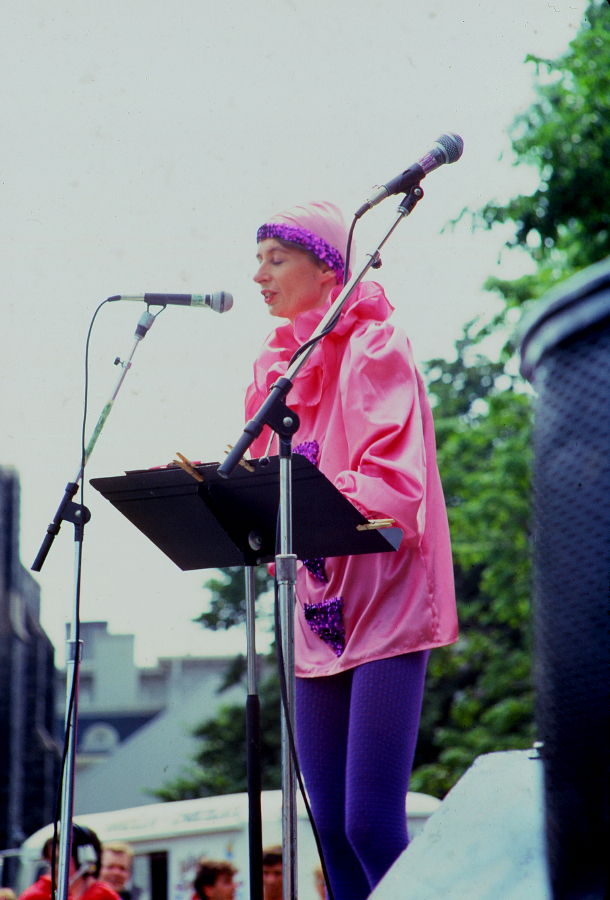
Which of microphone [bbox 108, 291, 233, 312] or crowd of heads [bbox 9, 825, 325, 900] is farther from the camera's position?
crowd of heads [bbox 9, 825, 325, 900]

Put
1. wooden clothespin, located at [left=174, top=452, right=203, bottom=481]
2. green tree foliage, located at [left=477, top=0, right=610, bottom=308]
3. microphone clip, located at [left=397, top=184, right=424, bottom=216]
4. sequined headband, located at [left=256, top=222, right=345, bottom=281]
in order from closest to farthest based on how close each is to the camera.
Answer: wooden clothespin, located at [left=174, top=452, right=203, bottom=481], microphone clip, located at [left=397, top=184, right=424, bottom=216], sequined headband, located at [left=256, top=222, right=345, bottom=281], green tree foliage, located at [left=477, top=0, right=610, bottom=308]

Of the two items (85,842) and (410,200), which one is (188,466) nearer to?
(410,200)

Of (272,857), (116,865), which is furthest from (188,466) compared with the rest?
(116,865)

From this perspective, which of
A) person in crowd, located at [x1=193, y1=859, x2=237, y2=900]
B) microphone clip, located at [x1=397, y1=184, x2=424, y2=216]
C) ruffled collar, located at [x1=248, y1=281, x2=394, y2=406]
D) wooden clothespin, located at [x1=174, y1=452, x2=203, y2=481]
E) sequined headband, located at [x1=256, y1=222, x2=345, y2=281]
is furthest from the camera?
person in crowd, located at [x1=193, y1=859, x2=237, y2=900]

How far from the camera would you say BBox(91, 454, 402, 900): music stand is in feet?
8.20

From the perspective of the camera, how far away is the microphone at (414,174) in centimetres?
288

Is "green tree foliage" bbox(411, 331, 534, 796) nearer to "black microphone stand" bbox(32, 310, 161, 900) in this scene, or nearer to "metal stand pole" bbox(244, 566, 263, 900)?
"black microphone stand" bbox(32, 310, 161, 900)

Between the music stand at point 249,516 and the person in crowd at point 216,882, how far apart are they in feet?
19.1

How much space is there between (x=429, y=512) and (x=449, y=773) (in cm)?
1639

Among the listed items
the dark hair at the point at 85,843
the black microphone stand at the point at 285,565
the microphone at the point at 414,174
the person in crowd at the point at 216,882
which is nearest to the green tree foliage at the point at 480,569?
the person in crowd at the point at 216,882

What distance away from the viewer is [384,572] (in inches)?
115

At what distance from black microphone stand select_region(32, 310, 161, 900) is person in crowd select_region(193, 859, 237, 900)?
5262 mm

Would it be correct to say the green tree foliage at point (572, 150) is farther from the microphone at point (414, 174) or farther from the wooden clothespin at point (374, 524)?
the wooden clothespin at point (374, 524)

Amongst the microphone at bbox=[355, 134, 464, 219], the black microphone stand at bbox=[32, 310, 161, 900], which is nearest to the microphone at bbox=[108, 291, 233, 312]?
the black microphone stand at bbox=[32, 310, 161, 900]
